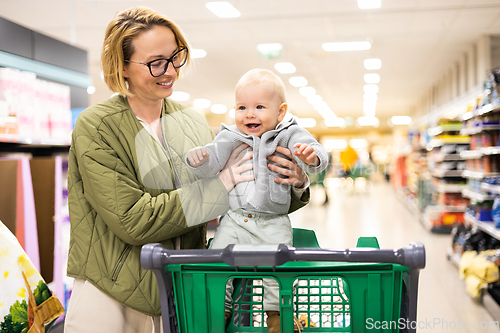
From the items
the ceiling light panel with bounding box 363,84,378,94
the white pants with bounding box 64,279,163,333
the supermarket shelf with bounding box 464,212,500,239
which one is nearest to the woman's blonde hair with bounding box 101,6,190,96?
the white pants with bounding box 64,279,163,333

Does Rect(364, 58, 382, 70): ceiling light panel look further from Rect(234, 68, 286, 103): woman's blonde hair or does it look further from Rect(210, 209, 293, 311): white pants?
Rect(210, 209, 293, 311): white pants

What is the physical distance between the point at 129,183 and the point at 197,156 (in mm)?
210

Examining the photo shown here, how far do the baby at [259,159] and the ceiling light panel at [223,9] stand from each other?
4915 millimetres

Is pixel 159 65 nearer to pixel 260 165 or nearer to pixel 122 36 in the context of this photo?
pixel 122 36

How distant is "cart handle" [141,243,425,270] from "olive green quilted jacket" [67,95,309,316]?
0.66 feet

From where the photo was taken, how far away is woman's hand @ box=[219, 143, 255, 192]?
→ 1.31 metres

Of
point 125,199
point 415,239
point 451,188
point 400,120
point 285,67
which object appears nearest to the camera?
point 125,199

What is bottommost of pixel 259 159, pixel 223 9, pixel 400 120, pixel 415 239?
pixel 415 239

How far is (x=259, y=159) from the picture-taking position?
1.32 metres

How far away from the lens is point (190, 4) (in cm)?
582

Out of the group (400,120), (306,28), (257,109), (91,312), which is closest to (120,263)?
(91,312)

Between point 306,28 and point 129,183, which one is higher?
point 306,28

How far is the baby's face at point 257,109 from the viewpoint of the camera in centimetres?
132

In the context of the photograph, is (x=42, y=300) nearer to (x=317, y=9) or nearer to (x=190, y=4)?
(x=190, y=4)
